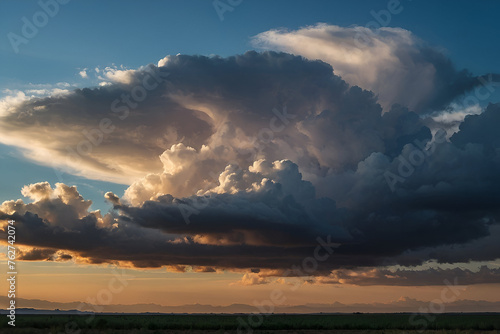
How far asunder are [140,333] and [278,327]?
1191 inches

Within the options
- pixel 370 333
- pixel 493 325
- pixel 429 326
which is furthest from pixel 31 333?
pixel 493 325

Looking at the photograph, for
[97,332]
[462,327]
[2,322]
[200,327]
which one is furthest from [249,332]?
[462,327]

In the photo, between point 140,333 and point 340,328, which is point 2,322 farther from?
point 340,328

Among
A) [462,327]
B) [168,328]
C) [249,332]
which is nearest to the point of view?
[249,332]

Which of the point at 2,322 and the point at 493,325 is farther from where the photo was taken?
the point at 493,325

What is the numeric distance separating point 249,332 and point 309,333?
9.70 meters

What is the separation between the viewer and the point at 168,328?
82.4 m

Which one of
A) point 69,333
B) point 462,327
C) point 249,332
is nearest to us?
point 69,333

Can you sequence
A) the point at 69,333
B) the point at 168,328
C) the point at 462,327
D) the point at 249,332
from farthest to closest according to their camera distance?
the point at 462,327 → the point at 168,328 → the point at 249,332 → the point at 69,333

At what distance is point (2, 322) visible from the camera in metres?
72.4

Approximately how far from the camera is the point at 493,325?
93688mm

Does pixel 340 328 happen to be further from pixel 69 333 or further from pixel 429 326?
pixel 69 333

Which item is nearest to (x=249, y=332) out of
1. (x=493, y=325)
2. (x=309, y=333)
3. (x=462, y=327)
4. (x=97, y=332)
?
(x=309, y=333)

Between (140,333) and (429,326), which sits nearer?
(140,333)
